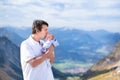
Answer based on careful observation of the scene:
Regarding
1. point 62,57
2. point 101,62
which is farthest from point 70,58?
point 101,62

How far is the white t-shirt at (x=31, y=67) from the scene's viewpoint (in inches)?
295

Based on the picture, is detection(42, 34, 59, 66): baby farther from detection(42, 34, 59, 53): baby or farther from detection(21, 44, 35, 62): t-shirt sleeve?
detection(21, 44, 35, 62): t-shirt sleeve

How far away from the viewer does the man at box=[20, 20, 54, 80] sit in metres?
7.46

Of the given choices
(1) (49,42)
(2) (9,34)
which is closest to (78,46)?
(2) (9,34)

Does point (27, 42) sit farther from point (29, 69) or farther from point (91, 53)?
point (91, 53)

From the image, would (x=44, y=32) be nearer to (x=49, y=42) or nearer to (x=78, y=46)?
(x=49, y=42)

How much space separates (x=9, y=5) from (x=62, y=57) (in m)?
52.1

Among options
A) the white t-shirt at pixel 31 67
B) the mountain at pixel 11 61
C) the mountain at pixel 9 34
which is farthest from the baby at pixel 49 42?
the mountain at pixel 9 34

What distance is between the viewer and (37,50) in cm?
757

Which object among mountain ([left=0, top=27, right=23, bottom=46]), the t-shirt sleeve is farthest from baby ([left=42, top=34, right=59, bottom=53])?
mountain ([left=0, top=27, right=23, bottom=46])

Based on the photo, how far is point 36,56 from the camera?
296 inches

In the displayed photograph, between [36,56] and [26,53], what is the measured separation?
0.55 ft

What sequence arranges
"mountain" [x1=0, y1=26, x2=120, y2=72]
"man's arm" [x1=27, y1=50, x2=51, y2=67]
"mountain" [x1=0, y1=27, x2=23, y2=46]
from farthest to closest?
"mountain" [x1=0, y1=26, x2=120, y2=72], "mountain" [x1=0, y1=27, x2=23, y2=46], "man's arm" [x1=27, y1=50, x2=51, y2=67]

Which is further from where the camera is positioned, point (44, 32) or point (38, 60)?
point (44, 32)
